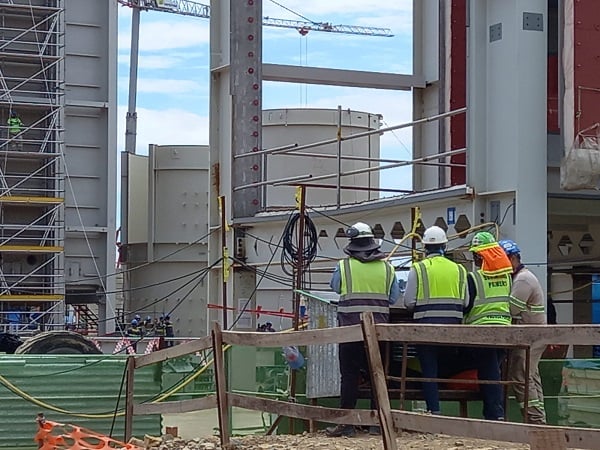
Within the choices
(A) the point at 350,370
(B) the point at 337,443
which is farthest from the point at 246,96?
(B) the point at 337,443

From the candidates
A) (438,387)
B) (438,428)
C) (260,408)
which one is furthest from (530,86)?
(438,428)

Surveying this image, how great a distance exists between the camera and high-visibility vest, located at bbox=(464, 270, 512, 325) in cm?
1000

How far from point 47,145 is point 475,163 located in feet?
90.2

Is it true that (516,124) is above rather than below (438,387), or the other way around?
above

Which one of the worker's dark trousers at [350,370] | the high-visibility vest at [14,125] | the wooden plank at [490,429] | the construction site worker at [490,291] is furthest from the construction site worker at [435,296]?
the high-visibility vest at [14,125]

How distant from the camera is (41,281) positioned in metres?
39.3

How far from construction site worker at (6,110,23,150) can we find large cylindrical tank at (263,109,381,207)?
13.2 meters

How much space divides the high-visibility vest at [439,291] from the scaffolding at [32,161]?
29.8 m

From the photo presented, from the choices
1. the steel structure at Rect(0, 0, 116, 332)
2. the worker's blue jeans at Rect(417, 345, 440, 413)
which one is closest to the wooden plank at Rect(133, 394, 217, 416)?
the worker's blue jeans at Rect(417, 345, 440, 413)

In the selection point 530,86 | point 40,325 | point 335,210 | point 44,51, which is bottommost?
point 40,325

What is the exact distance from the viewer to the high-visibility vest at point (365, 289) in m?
9.95

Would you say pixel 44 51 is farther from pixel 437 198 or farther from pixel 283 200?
pixel 437 198

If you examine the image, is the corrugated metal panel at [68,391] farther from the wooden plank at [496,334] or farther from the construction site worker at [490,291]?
the wooden plank at [496,334]

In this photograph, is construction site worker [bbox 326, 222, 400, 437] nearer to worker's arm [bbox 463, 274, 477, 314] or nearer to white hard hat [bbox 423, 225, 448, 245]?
white hard hat [bbox 423, 225, 448, 245]
